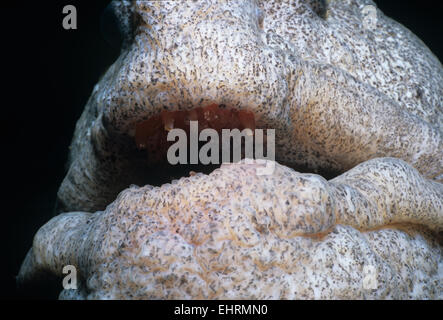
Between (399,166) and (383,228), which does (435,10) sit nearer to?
(399,166)

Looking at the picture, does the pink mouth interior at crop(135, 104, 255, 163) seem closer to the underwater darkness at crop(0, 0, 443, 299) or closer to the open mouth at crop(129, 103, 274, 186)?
the open mouth at crop(129, 103, 274, 186)

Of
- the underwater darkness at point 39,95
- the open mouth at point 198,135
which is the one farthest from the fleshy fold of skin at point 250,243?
the underwater darkness at point 39,95

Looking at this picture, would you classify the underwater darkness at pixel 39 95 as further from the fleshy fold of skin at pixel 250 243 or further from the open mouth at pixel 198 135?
the fleshy fold of skin at pixel 250 243

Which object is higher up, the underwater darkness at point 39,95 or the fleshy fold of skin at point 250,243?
the underwater darkness at point 39,95

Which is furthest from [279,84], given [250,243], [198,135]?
[250,243]

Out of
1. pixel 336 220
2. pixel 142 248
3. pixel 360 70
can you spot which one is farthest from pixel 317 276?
pixel 360 70

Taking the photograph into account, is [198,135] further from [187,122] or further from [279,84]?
[279,84]
